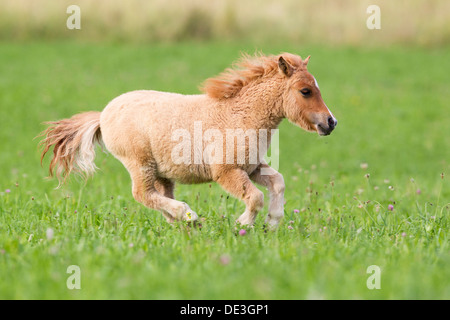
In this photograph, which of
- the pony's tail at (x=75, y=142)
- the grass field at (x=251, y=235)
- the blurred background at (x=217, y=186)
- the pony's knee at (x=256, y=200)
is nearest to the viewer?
the grass field at (x=251, y=235)

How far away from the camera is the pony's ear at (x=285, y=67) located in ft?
18.2

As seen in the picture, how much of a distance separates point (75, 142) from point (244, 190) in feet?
6.02

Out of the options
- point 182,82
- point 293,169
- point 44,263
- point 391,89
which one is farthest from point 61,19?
point 44,263

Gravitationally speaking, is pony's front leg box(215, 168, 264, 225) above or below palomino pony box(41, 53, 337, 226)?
below

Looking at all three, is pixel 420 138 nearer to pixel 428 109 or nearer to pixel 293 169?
pixel 428 109

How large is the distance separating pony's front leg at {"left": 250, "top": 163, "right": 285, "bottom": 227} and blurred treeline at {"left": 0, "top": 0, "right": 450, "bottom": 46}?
800 inches

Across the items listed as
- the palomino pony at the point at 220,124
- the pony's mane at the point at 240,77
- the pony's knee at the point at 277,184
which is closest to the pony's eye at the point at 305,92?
the palomino pony at the point at 220,124

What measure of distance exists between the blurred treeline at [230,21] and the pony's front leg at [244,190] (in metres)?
20.6

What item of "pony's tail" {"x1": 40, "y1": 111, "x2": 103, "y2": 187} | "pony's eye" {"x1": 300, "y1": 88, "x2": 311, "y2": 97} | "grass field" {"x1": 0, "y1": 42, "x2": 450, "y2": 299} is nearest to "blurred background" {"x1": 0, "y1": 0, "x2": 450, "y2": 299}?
"grass field" {"x1": 0, "y1": 42, "x2": 450, "y2": 299}

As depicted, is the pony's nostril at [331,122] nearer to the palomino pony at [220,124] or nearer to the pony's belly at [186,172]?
the palomino pony at [220,124]

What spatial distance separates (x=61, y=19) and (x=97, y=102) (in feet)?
34.3

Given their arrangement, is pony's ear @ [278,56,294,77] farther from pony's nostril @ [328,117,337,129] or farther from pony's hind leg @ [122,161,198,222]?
pony's hind leg @ [122,161,198,222]

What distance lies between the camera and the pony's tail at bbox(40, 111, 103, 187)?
622 centimetres

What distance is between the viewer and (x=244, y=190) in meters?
5.53
